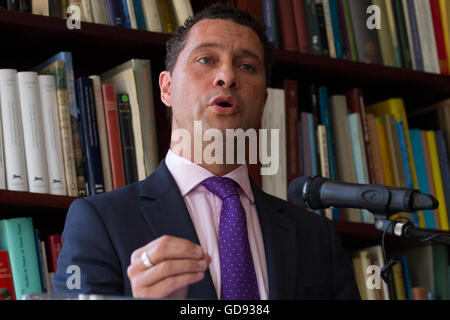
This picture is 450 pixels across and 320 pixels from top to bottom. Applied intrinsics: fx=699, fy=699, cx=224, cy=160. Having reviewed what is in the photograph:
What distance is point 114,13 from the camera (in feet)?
6.01

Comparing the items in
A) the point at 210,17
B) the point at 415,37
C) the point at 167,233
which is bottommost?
the point at 167,233

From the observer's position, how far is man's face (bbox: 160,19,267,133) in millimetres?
1528

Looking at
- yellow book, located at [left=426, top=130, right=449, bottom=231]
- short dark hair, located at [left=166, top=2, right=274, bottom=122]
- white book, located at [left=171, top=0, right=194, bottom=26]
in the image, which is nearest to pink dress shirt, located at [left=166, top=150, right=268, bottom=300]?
short dark hair, located at [left=166, top=2, right=274, bottom=122]

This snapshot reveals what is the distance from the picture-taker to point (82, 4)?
1778mm

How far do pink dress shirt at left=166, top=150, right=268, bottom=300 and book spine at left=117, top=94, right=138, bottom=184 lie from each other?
0.19 metres

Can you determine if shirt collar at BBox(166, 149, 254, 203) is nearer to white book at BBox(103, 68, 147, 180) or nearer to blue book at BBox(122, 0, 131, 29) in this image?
white book at BBox(103, 68, 147, 180)

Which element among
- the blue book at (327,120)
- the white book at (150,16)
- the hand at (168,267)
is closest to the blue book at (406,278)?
the blue book at (327,120)

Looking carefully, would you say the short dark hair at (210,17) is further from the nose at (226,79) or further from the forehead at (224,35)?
the nose at (226,79)

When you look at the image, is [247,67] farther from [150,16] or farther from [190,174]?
[150,16]

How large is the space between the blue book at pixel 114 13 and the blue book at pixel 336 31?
0.67m

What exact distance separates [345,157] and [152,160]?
0.61 metres

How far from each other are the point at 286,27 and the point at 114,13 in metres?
0.52

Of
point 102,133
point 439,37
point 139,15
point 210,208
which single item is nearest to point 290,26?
point 139,15

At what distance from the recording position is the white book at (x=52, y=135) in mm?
1644
